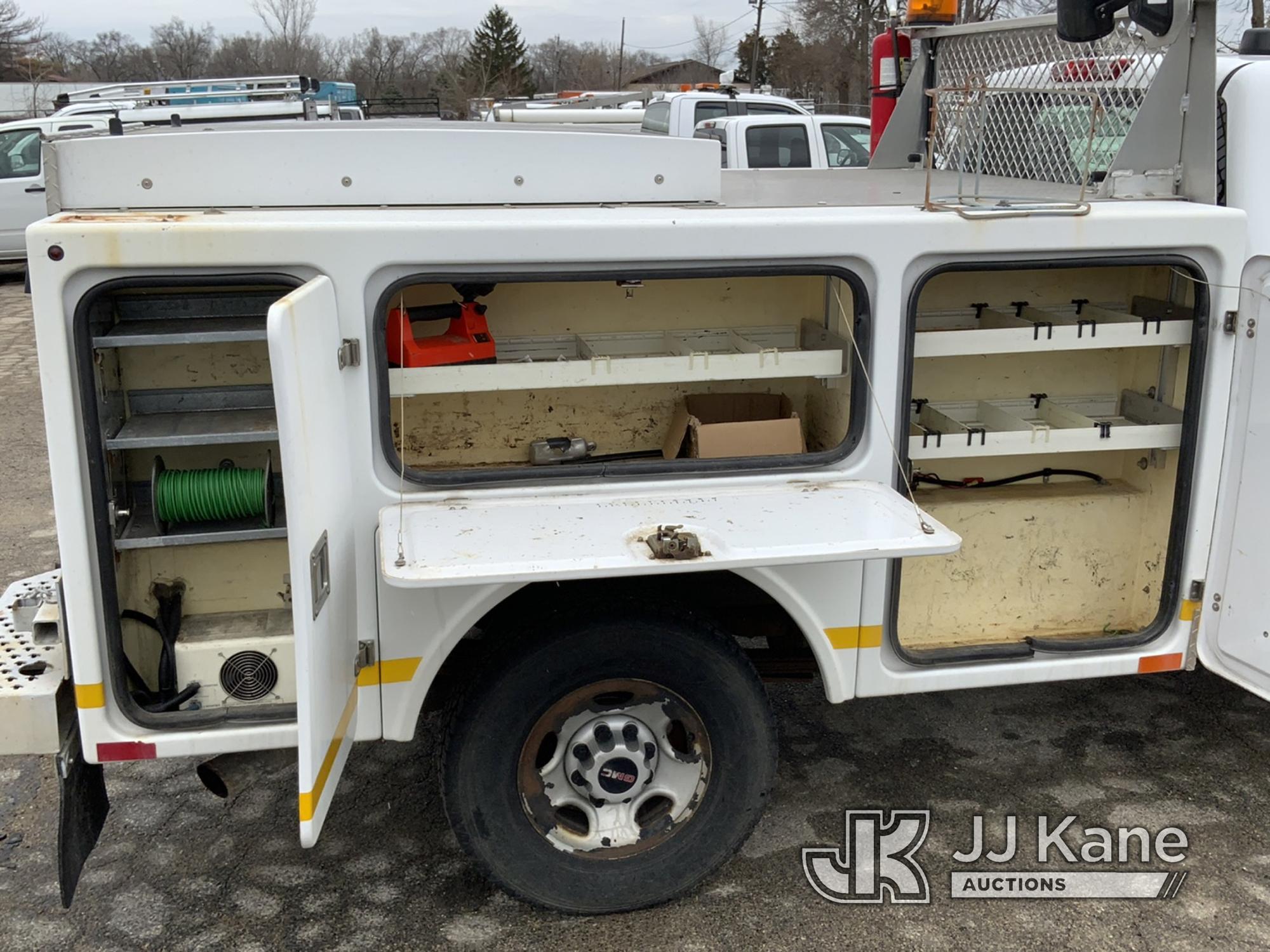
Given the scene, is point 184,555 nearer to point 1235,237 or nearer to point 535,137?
point 535,137

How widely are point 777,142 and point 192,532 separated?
9422 mm

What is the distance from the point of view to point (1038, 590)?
139 inches

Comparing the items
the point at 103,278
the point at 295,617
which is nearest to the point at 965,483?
the point at 295,617

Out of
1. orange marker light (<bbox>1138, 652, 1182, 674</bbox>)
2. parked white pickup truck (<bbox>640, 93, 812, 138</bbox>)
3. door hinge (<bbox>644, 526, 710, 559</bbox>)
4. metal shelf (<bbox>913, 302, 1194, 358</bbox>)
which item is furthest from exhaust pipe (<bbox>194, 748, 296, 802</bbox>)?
parked white pickup truck (<bbox>640, 93, 812, 138</bbox>)

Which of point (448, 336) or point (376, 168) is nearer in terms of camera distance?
point (376, 168)

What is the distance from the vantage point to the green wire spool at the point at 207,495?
2.63 metres

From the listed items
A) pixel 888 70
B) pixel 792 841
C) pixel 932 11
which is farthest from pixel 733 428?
pixel 888 70

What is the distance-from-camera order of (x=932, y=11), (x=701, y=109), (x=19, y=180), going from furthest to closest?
(x=19, y=180) < (x=701, y=109) < (x=932, y=11)

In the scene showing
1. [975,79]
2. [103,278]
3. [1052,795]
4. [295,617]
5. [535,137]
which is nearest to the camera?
[295,617]

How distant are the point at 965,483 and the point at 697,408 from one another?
2.86 feet

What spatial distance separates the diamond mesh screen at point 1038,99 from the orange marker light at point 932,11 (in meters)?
0.09

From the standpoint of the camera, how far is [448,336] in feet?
10.3

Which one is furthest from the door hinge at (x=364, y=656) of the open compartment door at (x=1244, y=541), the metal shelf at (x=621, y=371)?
the open compartment door at (x=1244, y=541)

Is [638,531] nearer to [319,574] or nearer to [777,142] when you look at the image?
[319,574]
